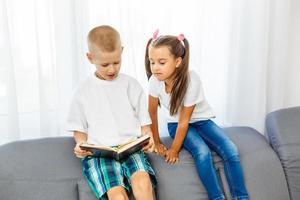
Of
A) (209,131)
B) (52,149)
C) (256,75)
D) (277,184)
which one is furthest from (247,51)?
(52,149)

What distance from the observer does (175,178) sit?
167 cm

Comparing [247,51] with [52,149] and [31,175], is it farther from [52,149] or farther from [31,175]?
[31,175]

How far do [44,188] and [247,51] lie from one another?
1.40 m

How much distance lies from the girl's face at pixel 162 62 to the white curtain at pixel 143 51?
23cm

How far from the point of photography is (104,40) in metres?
1.50

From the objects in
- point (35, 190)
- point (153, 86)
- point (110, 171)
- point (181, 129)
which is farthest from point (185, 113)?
point (35, 190)

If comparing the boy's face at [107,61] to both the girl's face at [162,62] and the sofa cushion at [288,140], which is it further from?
the sofa cushion at [288,140]

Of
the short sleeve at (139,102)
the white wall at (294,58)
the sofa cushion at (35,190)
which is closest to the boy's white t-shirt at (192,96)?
the short sleeve at (139,102)

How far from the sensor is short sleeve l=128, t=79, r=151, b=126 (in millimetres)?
1675

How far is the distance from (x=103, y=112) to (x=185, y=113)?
416mm

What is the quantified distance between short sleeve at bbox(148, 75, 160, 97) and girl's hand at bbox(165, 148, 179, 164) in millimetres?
297

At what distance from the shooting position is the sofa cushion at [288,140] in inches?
75.3

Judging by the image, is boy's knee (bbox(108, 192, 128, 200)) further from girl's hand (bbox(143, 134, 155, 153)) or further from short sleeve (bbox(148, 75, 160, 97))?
short sleeve (bbox(148, 75, 160, 97))

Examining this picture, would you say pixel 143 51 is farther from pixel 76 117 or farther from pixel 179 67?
pixel 76 117
